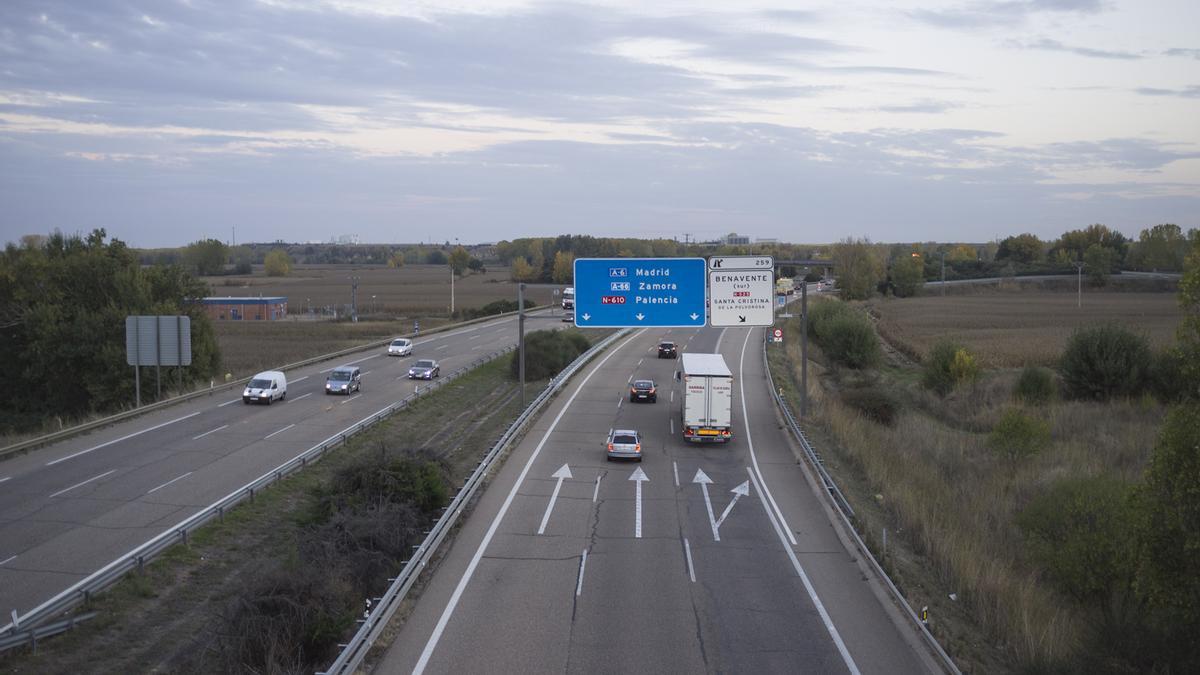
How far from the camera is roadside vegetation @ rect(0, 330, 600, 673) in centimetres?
1416

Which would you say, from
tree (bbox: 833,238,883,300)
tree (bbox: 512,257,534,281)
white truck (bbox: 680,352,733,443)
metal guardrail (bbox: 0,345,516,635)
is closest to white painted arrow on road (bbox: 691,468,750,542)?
white truck (bbox: 680,352,733,443)

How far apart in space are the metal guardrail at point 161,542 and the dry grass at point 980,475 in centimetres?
1455

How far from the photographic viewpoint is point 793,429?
111 feet

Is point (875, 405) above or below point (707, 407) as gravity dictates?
below

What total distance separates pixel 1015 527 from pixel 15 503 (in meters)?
25.9

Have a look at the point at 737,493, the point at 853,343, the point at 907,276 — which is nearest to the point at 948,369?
the point at 853,343

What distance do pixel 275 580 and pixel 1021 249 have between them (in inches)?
7701

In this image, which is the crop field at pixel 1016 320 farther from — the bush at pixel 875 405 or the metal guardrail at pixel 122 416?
the metal guardrail at pixel 122 416

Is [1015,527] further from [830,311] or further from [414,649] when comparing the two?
[830,311]

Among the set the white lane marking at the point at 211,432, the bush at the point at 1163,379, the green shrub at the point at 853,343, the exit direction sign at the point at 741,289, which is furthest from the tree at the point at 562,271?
the exit direction sign at the point at 741,289

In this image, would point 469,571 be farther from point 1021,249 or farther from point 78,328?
point 1021,249

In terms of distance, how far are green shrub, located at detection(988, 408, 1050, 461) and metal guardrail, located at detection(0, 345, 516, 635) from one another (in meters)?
23.4

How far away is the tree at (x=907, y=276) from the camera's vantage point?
12746cm

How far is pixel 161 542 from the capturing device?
18781 millimetres
